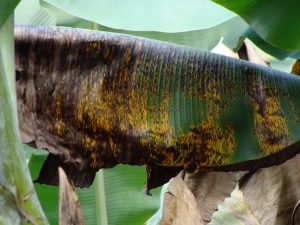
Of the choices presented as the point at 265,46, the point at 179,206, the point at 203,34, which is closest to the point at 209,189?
the point at 179,206

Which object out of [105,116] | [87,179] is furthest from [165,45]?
[87,179]

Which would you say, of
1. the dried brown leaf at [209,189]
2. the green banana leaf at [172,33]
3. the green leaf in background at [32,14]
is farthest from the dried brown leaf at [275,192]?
the green leaf in background at [32,14]

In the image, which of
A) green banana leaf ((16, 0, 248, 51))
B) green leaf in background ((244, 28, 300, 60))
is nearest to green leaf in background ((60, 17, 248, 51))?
green banana leaf ((16, 0, 248, 51))

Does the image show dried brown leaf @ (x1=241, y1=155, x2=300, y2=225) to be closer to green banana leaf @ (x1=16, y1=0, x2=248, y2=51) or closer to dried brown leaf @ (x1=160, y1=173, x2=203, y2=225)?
dried brown leaf @ (x1=160, y1=173, x2=203, y2=225)

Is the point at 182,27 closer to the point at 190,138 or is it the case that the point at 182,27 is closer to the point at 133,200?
the point at 190,138

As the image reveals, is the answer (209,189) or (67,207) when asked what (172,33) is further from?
(67,207)

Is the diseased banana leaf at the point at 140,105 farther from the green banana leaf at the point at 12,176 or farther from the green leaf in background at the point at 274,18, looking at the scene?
the green banana leaf at the point at 12,176
